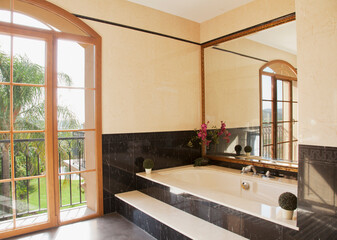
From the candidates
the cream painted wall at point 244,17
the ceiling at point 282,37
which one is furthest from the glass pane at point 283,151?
the cream painted wall at point 244,17

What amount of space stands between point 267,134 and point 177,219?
165 centimetres

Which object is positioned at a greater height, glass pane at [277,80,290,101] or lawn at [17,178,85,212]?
glass pane at [277,80,290,101]

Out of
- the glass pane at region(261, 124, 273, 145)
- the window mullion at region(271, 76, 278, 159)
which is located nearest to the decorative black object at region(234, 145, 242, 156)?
the glass pane at region(261, 124, 273, 145)

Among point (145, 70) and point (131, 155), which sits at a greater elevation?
point (145, 70)

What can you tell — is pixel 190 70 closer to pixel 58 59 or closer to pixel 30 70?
pixel 58 59

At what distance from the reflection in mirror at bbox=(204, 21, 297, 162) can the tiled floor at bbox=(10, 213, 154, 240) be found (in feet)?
5.83

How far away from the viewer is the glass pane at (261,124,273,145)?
3125 millimetres

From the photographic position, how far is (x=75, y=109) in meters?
2.89

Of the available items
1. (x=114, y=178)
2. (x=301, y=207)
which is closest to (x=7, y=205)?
(x=114, y=178)

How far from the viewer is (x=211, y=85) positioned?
390cm

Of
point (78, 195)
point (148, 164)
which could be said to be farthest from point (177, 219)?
point (78, 195)

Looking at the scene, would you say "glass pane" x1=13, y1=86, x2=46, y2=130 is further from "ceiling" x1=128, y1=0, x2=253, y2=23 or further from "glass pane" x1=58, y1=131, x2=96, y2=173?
"ceiling" x1=128, y1=0, x2=253, y2=23

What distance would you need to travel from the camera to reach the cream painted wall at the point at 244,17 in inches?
115

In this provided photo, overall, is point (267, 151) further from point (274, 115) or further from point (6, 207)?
point (6, 207)
